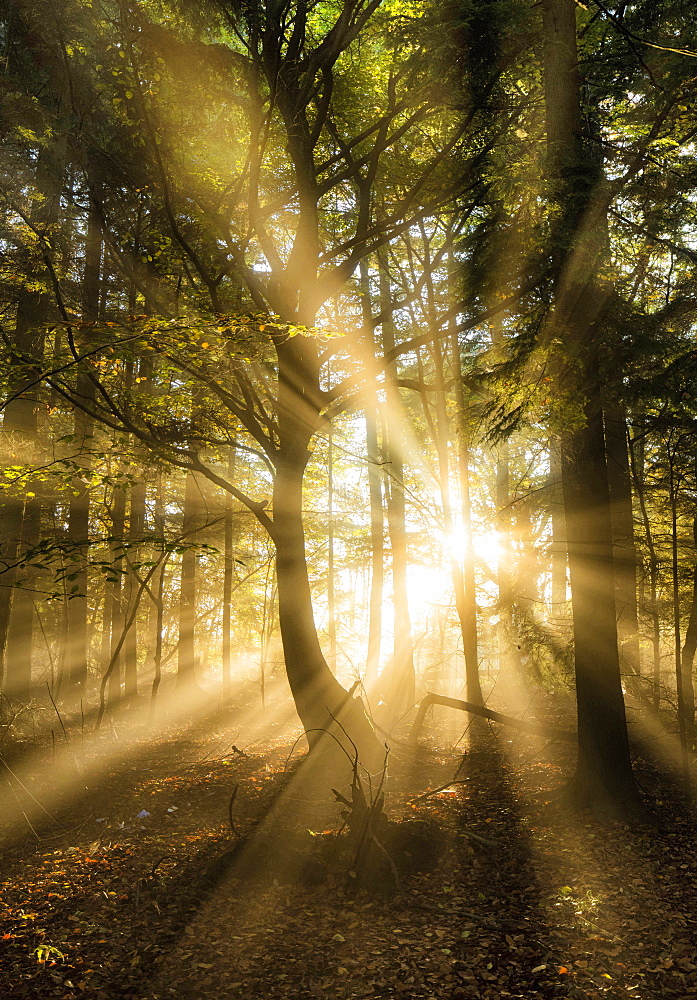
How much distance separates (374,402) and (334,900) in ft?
30.8

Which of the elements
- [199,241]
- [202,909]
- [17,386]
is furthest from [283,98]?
[202,909]

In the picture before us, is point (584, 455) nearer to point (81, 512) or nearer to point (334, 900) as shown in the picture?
point (334, 900)

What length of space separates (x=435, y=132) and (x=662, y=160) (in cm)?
356

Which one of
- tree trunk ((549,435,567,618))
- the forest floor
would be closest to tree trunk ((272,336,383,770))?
the forest floor

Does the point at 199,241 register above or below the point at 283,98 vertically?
below

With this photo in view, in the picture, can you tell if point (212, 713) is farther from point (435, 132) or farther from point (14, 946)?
point (435, 132)

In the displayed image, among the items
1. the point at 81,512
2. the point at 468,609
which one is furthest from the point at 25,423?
the point at 468,609

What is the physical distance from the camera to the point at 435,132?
940cm

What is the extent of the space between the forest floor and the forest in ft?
0.11

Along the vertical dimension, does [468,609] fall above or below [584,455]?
below

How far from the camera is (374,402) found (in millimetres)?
12898

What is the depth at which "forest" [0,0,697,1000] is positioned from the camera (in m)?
4.99

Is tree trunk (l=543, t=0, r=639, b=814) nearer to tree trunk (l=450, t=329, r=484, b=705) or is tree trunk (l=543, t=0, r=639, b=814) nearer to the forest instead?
the forest

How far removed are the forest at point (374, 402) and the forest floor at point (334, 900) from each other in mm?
33
